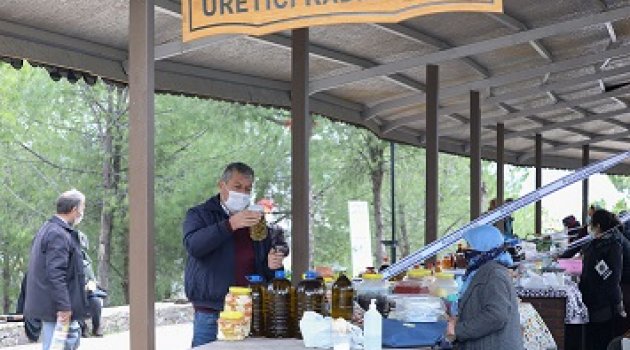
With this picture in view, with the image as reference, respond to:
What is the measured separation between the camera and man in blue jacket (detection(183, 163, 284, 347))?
18.0 feet

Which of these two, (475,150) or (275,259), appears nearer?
(275,259)

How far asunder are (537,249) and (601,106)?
6657mm

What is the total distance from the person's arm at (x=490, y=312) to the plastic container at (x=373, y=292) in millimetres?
404

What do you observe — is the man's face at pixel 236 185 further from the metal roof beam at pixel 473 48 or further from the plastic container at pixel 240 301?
the metal roof beam at pixel 473 48

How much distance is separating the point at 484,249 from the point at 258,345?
48.5 inches

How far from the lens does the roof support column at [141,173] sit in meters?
4.96

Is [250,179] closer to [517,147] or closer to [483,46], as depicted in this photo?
[483,46]

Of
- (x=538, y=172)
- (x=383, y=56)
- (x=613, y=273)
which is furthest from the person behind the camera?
(x=538, y=172)

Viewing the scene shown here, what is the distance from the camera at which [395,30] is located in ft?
28.9

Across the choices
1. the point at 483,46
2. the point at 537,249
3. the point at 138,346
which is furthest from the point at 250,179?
the point at 537,249

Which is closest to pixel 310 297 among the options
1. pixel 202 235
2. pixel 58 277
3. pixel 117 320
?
pixel 202 235

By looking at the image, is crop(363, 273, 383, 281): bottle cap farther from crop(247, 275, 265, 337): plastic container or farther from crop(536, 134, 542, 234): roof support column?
crop(536, 134, 542, 234): roof support column

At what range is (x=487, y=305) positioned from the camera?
4883 mm

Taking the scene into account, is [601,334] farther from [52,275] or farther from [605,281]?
[52,275]
